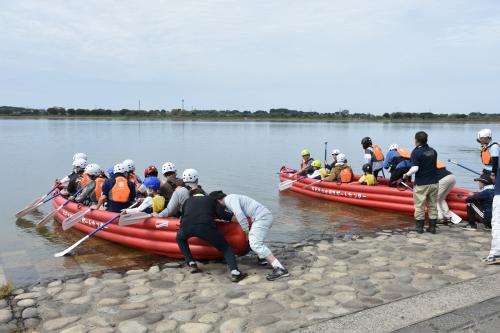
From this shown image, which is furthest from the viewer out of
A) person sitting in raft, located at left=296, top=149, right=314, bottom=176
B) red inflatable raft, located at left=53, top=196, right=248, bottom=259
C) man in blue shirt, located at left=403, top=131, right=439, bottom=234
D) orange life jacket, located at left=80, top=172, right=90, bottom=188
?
person sitting in raft, located at left=296, top=149, right=314, bottom=176

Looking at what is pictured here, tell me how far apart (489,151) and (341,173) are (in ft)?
16.0

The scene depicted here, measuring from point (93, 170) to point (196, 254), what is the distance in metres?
4.14

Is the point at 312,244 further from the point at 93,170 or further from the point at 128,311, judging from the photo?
the point at 93,170

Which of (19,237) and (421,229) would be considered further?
(19,237)

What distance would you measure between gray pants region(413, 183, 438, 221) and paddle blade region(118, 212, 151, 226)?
4.78 metres

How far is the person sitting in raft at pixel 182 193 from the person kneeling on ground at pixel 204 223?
34cm

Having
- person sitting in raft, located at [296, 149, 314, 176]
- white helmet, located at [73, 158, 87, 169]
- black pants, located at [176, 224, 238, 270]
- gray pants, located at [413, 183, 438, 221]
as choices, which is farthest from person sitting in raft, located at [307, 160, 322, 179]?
black pants, located at [176, 224, 238, 270]

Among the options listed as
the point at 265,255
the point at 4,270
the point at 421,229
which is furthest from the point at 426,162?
the point at 4,270

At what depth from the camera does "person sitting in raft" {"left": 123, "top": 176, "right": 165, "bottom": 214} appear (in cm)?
790

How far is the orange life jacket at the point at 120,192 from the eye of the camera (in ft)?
28.4

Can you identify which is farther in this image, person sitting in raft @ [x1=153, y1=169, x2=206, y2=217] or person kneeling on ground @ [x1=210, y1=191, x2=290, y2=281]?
person sitting in raft @ [x1=153, y1=169, x2=206, y2=217]

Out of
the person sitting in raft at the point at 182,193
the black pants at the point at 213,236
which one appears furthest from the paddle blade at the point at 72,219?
the black pants at the point at 213,236

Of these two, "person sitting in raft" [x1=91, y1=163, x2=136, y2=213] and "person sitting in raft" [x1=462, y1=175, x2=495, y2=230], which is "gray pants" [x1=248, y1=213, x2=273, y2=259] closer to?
"person sitting in raft" [x1=91, y1=163, x2=136, y2=213]

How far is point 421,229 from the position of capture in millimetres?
8391
